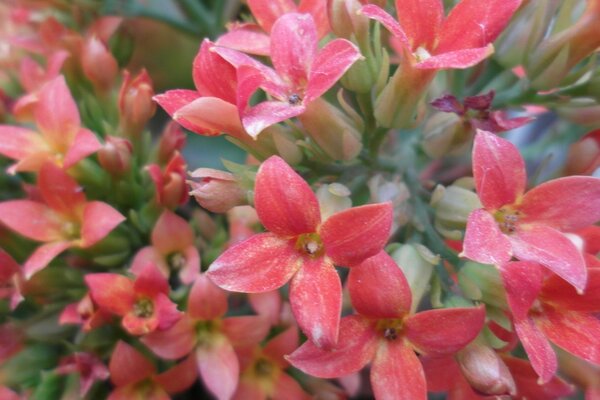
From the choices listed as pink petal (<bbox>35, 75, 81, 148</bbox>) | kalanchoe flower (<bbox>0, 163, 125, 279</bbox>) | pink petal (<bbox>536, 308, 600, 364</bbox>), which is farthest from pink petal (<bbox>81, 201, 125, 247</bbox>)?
pink petal (<bbox>536, 308, 600, 364</bbox>)

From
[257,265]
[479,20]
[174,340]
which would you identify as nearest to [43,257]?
[174,340]

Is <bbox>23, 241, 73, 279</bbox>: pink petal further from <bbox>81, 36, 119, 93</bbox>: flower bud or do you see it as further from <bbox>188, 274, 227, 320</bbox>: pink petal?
<bbox>81, 36, 119, 93</bbox>: flower bud

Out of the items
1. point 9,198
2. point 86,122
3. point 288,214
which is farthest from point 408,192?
point 9,198

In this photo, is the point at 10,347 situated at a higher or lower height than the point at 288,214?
lower

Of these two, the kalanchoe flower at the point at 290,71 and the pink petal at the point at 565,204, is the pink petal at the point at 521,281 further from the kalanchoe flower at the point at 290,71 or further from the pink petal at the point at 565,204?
the kalanchoe flower at the point at 290,71

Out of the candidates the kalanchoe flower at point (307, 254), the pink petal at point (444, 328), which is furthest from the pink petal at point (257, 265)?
the pink petal at point (444, 328)

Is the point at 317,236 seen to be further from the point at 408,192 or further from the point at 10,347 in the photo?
the point at 10,347
